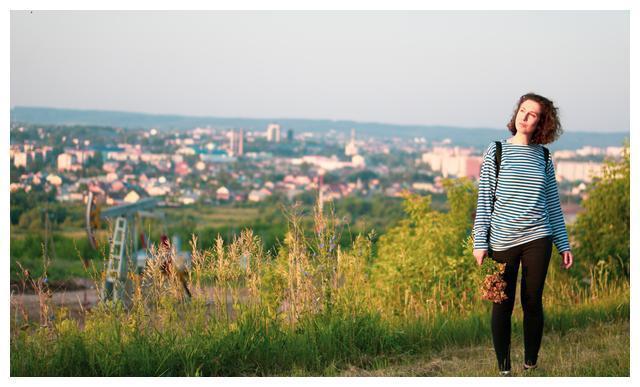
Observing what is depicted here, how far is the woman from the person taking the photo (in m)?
4.48

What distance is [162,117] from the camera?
1307 inches

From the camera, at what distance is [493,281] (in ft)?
14.9

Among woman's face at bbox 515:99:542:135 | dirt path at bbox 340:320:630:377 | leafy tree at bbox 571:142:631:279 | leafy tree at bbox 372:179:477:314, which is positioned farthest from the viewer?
leafy tree at bbox 571:142:631:279

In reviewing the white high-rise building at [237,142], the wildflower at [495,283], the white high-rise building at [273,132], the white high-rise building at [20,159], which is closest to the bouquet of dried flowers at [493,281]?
the wildflower at [495,283]

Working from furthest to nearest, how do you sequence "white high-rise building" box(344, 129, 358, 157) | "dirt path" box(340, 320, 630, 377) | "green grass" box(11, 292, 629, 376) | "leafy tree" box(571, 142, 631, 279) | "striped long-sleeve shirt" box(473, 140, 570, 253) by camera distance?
"white high-rise building" box(344, 129, 358, 157) < "leafy tree" box(571, 142, 631, 279) < "dirt path" box(340, 320, 630, 377) < "green grass" box(11, 292, 629, 376) < "striped long-sleeve shirt" box(473, 140, 570, 253)

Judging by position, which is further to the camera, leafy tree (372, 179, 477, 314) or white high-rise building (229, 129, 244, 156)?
white high-rise building (229, 129, 244, 156)

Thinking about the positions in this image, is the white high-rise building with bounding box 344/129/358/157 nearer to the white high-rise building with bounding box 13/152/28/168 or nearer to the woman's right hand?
the white high-rise building with bounding box 13/152/28/168

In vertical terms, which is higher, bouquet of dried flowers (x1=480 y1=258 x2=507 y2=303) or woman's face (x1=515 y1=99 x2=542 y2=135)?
woman's face (x1=515 y1=99 x2=542 y2=135)

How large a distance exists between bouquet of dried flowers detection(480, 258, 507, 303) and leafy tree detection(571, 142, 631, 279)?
17.2 feet

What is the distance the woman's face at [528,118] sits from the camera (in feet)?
15.0

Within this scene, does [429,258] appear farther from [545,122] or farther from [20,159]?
[20,159]

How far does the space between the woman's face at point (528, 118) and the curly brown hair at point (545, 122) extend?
0.02 meters

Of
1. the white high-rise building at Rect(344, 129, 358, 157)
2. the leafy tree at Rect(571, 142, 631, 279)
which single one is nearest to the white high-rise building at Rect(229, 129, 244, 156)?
the white high-rise building at Rect(344, 129, 358, 157)

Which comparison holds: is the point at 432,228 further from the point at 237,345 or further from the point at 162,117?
the point at 162,117
